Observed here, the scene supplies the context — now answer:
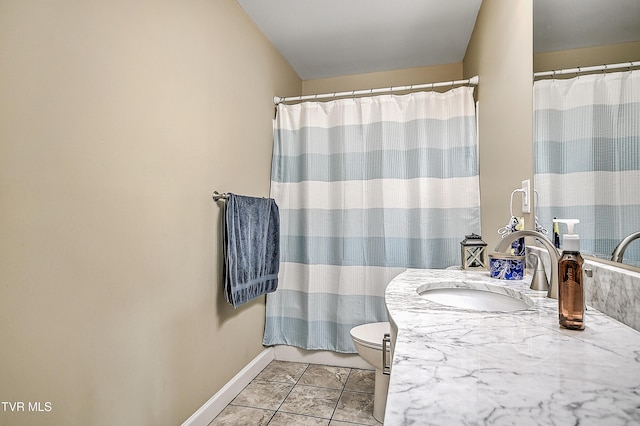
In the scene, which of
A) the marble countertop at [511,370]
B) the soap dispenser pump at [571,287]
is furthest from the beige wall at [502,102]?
the marble countertop at [511,370]

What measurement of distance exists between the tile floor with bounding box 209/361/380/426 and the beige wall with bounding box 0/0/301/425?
21 cm

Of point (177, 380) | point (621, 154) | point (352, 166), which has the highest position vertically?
point (352, 166)

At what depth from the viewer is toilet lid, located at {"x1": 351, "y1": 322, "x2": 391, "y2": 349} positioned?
185 centimetres

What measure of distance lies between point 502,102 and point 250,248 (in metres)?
1.58

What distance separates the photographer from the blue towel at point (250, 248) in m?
1.90

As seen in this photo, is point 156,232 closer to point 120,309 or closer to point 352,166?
point 120,309

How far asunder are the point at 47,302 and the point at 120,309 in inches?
11.0

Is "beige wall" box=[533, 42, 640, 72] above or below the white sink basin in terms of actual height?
above

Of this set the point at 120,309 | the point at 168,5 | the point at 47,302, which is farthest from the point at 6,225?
the point at 168,5

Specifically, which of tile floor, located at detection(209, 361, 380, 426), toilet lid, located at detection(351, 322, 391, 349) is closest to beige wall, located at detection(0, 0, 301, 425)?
tile floor, located at detection(209, 361, 380, 426)

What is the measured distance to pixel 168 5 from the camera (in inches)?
61.5

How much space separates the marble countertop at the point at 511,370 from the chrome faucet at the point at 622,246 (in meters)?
0.14

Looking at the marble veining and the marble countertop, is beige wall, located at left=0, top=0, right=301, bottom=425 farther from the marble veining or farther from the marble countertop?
the marble veining

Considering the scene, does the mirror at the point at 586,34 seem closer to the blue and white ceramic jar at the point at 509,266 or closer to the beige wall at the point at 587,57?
the beige wall at the point at 587,57
